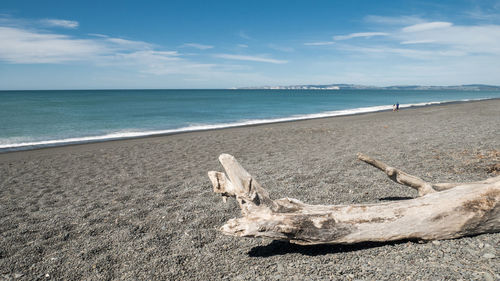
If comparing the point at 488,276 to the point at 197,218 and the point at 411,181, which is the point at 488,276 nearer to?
the point at 411,181

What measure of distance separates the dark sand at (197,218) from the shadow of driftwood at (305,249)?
0.04ft

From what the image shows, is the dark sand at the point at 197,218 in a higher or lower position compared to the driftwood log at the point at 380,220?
lower

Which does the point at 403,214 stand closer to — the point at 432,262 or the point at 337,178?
the point at 432,262

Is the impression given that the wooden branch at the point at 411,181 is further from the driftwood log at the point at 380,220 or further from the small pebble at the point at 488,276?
the small pebble at the point at 488,276

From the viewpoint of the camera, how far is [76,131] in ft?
71.5

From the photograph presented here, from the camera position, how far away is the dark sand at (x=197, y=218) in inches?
130

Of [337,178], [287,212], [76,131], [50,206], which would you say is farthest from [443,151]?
[76,131]

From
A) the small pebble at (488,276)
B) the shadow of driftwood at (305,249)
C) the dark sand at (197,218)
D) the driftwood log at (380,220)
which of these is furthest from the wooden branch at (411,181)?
the small pebble at (488,276)

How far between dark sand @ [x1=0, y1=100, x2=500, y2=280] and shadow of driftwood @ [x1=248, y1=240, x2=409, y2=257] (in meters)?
0.01

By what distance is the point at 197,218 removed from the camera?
5020mm

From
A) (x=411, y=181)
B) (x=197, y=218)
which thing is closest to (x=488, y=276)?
(x=411, y=181)

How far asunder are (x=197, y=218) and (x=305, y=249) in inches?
80.7

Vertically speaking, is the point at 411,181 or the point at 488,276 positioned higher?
the point at 411,181

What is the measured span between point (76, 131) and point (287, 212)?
73.8 feet
